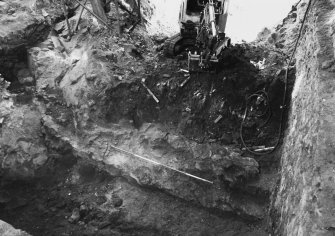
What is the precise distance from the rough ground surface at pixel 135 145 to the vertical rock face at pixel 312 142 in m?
0.58

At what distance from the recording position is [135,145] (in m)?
6.21

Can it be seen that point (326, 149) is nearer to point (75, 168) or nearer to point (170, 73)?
point (170, 73)

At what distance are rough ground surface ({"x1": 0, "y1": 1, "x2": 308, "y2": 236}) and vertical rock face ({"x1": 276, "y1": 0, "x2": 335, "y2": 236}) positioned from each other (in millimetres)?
576

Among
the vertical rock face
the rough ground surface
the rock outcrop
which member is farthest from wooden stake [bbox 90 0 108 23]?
the rock outcrop

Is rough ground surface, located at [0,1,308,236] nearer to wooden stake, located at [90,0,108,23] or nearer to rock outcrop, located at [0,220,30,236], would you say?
wooden stake, located at [90,0,108,23]

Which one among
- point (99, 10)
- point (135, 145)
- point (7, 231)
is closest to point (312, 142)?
point (135, 145)

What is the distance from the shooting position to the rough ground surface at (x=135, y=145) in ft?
18.5

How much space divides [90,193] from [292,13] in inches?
A: 246

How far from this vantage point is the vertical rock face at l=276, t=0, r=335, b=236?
378cm

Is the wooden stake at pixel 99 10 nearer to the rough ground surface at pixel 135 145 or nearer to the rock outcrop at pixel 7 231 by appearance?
the rough ground surface at pixel 135 145

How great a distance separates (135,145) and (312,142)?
3.23m

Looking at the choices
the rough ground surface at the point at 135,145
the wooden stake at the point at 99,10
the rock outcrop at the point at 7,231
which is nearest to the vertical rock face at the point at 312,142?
the rough ground surface at the point at 135,145

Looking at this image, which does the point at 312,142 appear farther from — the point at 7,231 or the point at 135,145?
the point at 7,231

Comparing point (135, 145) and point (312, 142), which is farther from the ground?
point (312, 142)
